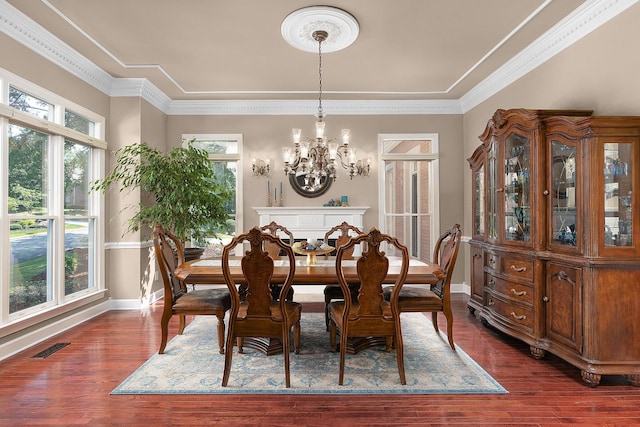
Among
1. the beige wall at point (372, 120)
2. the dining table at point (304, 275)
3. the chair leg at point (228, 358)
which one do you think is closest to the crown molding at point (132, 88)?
the beige wall at point (372, 120)

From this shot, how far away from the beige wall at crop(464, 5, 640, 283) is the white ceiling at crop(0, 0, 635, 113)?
5.1 inches

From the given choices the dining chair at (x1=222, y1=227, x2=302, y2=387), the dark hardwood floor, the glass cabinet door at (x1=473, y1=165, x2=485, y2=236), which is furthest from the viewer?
the glass cabinet door at (x1=473, y1=165, x2=485, y2=236)

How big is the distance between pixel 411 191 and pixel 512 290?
3.05m

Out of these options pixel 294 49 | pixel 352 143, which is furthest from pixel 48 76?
pixel 352 143

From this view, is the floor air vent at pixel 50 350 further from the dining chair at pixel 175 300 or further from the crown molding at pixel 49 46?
the crown molding at pixel 49 46

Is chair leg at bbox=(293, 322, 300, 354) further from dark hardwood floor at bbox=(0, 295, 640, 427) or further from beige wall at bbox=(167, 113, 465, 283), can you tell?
beige wall at bbox=(167, 113, 465, 283)

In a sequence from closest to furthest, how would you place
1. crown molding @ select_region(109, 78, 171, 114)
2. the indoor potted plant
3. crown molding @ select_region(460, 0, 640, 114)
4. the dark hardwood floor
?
1. the dark hardwood floor
2. crown molding @ select_region(460, 0, 640, 114)
3. the indoor potted plant
4. crown molding @ select_region(109, 78, 171, 114)

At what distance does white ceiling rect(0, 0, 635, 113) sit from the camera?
9.76ft

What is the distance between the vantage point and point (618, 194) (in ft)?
8.36

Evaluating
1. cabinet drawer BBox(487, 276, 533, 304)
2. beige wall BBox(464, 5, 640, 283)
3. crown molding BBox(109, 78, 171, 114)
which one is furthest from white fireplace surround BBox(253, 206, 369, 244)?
beige wall BBox(464, 5, 640, 283)

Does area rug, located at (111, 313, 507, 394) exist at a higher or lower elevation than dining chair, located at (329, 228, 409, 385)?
lower

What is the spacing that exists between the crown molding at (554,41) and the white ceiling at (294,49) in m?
0.01

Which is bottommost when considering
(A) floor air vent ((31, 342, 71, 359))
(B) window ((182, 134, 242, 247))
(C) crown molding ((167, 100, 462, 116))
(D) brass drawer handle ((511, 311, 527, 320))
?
(A) floor air vent ((31, 342, 71, 359))

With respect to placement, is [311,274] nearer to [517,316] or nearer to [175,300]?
[175,300]
